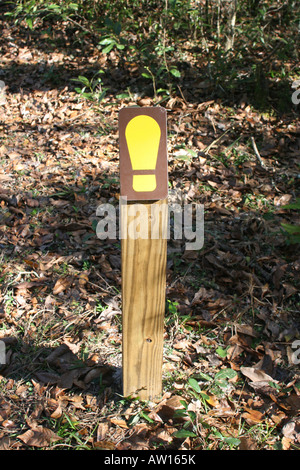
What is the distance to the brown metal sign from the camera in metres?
1.73

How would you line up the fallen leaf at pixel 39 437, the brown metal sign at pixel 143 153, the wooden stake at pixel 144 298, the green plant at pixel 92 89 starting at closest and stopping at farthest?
the brown metal sign at pixel 143 153 → the wooden stake at pixel 144 298 → the fallen leaf at pixel 39 437 → the green plant at pixel 92 89

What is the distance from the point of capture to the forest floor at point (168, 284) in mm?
2242

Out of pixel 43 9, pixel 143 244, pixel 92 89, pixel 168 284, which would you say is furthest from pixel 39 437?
pixel 43 9

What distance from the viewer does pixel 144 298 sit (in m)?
1.98

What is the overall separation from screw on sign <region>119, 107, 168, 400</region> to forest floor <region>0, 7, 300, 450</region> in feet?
1.04

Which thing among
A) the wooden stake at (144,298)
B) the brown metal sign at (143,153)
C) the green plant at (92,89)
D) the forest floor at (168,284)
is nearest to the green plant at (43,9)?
the green plant at (92,89)

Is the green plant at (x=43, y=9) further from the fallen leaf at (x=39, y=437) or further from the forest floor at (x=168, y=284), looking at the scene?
the fallen leaf at (x=39, y=437)

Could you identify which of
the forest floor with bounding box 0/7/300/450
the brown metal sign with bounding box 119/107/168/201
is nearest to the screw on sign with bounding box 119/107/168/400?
the brown metal sign with bounding box 119/107/168/201

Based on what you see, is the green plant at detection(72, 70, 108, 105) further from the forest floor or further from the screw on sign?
the screw on sign

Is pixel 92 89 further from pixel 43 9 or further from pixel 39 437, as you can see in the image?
pixel 39 437

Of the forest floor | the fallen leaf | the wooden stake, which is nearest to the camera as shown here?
the wooden stake

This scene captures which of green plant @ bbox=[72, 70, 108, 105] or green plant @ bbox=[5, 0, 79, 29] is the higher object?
green plant @ bbox=[5, 0, 79, 29]

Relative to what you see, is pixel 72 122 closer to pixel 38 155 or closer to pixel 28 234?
pixel 38 155
